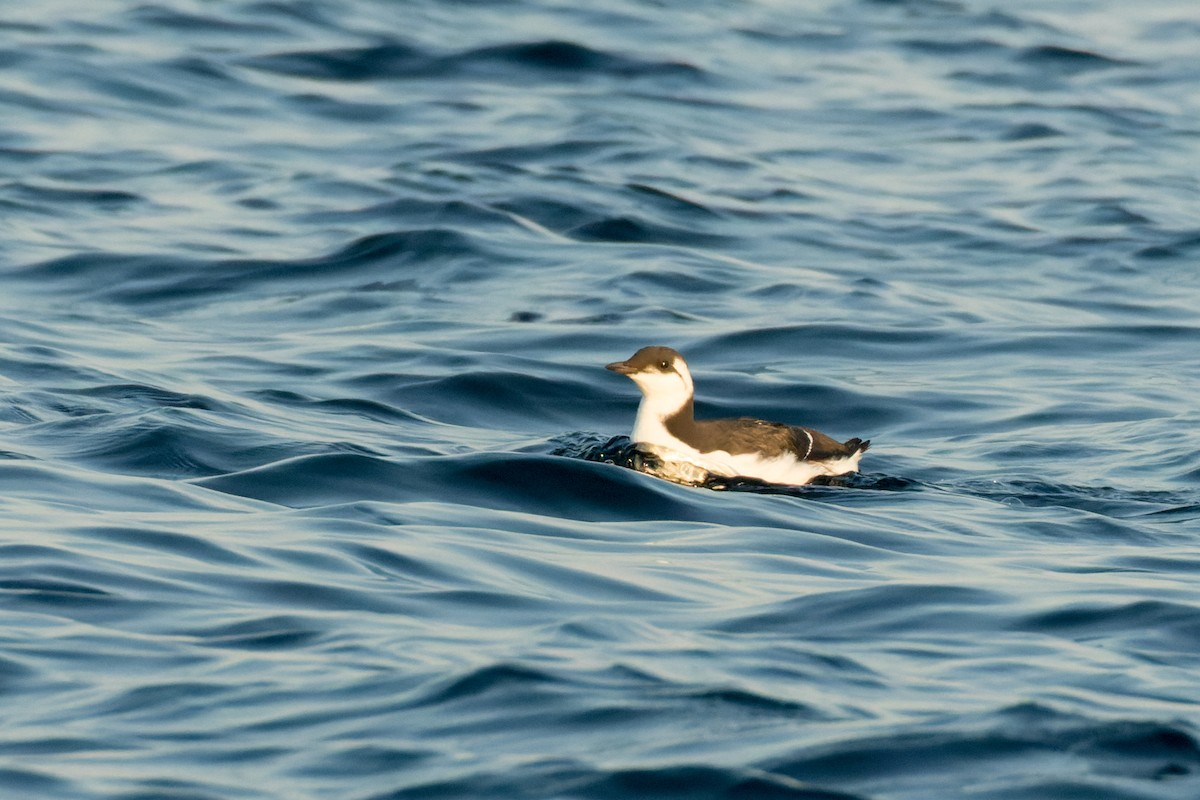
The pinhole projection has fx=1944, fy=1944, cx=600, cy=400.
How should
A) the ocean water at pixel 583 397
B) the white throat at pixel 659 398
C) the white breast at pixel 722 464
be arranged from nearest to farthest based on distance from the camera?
the ocean water at pixel 583 397 → the white breast at pixel 722 464 → the white throat at pixel 659 398

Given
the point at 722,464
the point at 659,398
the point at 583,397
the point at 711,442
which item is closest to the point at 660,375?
the point at 659,398

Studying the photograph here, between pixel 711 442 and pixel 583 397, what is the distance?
8.00ft

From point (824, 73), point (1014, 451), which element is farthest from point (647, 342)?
point (824, 73)

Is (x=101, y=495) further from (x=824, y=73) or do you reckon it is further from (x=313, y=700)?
(x=824, y=73)

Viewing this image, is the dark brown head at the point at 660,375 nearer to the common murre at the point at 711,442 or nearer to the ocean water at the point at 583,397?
the common murre at the point at 711,442

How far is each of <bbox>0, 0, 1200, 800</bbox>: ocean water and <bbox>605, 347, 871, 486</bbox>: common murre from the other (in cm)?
22

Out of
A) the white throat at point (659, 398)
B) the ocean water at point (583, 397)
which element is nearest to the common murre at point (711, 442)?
the white throat at point (659, 398)

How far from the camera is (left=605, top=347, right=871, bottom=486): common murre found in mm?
10805

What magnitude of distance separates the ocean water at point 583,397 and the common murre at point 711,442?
0.22 metres

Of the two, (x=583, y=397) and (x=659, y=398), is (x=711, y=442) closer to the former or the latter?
(x=659, y=398)

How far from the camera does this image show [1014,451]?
1169 cm

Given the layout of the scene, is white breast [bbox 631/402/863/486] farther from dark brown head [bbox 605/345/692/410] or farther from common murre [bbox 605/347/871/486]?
dark brown head [bbox 605/345/692/410]

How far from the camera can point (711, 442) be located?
10.9 m

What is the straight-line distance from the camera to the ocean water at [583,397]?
19.7 feet
